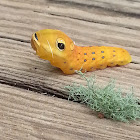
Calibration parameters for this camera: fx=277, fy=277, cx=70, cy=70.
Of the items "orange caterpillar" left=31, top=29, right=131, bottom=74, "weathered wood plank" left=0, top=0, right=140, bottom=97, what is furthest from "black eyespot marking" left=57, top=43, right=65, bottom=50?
"weathered wood plank" left=0, top=0, right=140, bottom=97

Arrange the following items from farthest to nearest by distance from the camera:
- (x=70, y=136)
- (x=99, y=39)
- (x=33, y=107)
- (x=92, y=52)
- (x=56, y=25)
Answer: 1. (x=56, y=25)
2. (x=99, y=39)
3. (x=92, y=52)
4. (x=33, y=107)
5. (x=70, y=136)

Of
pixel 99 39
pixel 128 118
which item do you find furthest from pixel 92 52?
pixel 128 118

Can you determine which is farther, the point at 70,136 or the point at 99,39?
the point at 99,39

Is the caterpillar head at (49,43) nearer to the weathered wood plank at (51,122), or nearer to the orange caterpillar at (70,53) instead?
the orange caterpillar at (70,53)

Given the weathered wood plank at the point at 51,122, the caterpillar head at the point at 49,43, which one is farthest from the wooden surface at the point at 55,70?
the caterpillar head at the point at 49,43

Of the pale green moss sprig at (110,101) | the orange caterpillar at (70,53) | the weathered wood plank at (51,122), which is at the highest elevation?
the orange caterpillar at (70,53)

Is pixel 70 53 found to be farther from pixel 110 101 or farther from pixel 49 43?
pixel 110 101

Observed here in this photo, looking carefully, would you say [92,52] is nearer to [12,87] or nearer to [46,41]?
[46,41]
